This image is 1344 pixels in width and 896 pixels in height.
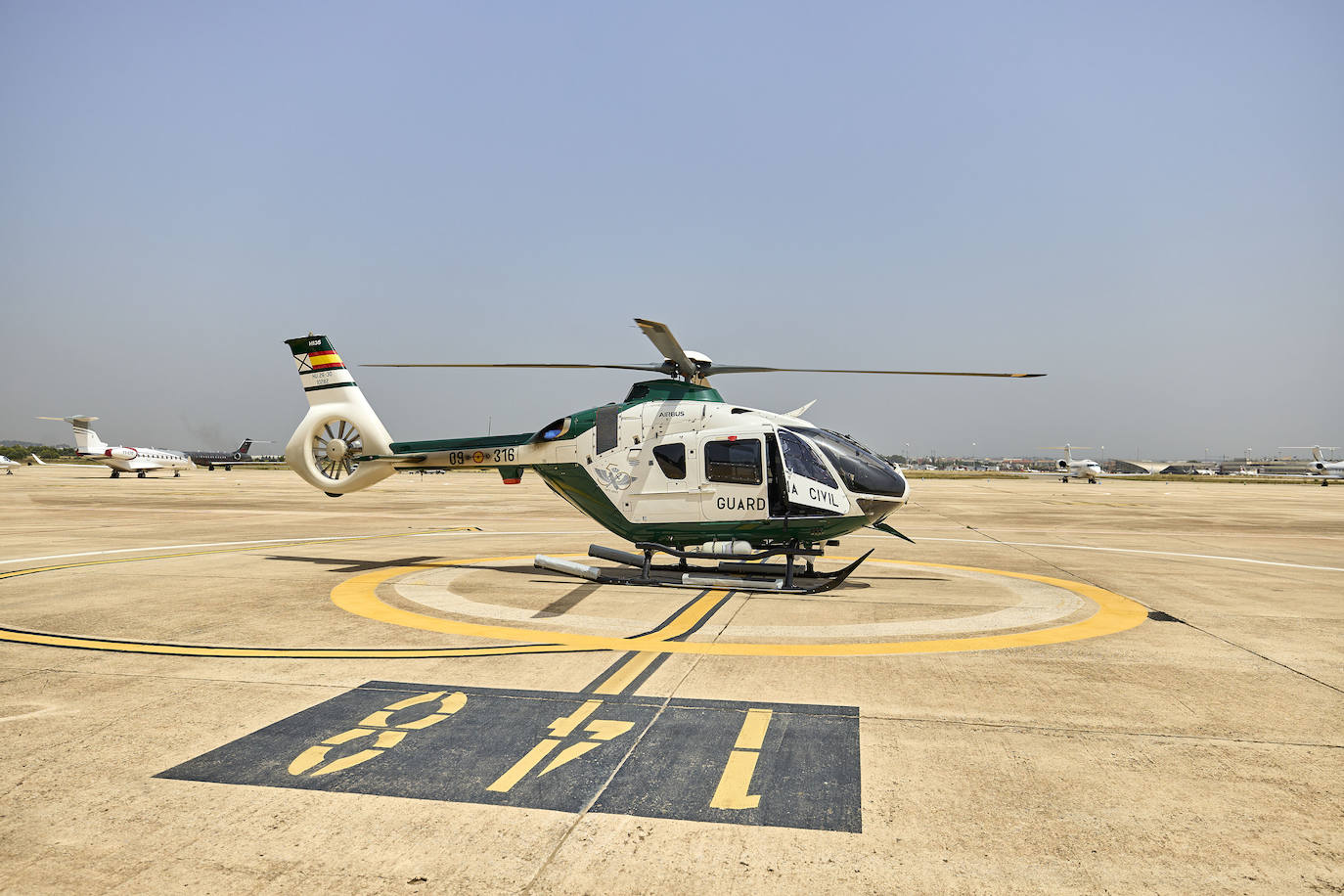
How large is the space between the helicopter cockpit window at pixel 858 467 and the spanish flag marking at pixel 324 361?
943 cm

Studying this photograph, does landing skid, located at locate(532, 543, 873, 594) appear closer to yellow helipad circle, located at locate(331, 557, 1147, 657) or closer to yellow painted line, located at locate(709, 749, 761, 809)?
yellow helipad circle, located at locate(331, 557, 1147, 657)

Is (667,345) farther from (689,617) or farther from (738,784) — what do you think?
(738,784)

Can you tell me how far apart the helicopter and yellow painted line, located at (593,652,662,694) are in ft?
12.4

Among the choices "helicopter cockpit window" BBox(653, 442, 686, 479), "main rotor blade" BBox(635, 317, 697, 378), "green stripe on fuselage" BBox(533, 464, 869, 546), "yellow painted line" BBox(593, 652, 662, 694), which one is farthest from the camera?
"helicopter cockpit window" BBox(653, 442, 686, 479)

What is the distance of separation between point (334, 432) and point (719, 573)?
8.46 m

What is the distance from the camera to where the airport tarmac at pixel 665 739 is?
11.5ft

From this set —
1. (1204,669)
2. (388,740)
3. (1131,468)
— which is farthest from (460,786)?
(1131,468)

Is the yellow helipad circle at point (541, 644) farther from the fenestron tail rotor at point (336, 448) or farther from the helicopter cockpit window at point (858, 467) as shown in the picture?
the fenestron tail rotor at point (336, 448)

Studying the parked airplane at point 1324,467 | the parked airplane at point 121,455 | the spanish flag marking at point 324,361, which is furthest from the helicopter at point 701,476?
the parked airplane at point 1324,467

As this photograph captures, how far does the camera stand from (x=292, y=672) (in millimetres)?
6633

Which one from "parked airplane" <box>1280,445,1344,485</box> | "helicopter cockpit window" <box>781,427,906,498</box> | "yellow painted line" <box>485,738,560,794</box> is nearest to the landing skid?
"helicopter cockpit window" <box>781,427,906,498</box>

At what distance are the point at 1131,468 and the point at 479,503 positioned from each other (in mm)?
212479

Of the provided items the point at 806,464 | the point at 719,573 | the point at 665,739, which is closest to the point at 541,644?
the point at 665,739

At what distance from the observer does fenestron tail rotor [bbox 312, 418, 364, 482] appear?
14.6 m
